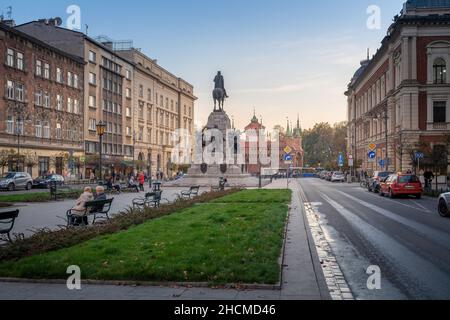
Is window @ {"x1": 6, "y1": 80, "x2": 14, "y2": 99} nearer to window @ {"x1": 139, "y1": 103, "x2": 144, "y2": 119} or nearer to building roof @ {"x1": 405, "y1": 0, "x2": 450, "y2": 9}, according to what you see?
window @ {"x1": 139, "y1": 103, "x2": 144, "y2": 119}

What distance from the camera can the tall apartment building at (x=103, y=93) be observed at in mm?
65688

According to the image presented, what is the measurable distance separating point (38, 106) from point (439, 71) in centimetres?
4342

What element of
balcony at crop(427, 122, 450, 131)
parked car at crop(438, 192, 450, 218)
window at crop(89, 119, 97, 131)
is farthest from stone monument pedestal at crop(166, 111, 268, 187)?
parked car at crop(438, 192, 450, 218)

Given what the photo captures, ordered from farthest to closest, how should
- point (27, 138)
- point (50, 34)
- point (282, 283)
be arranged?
point (50, 34)
point (27, 138)
point (282, 283)

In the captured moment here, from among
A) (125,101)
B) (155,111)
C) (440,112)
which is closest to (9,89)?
(125,101)

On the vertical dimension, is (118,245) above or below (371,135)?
below

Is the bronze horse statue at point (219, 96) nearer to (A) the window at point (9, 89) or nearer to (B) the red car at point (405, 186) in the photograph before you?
(A) the window at point (9, 89)

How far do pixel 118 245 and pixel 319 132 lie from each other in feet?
523

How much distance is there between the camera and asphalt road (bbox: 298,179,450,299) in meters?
7.89

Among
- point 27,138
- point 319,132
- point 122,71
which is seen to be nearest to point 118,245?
point 27,138

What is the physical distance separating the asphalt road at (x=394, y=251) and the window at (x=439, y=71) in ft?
129

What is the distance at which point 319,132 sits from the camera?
6560 inches

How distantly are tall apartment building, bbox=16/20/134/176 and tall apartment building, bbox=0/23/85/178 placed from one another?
6.84 feet
